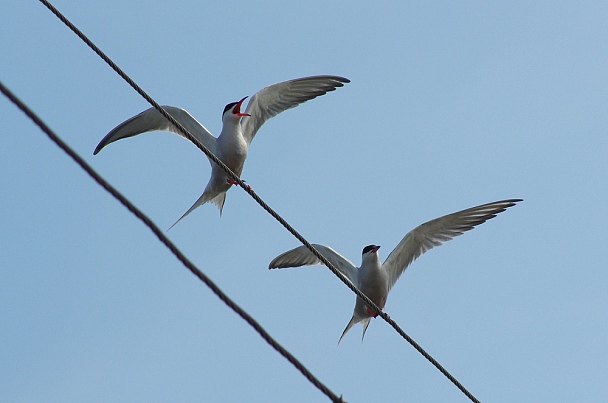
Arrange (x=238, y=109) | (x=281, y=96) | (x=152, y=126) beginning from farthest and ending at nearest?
1. (x=281, y=96)
2. (x=238, y=109)
3. (x=152, y=126)

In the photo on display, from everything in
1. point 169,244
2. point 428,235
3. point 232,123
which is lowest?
point 169,244

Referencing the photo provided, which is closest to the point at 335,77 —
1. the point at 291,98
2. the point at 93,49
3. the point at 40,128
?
the point at 291,98

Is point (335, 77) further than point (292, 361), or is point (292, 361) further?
point (335, 77)

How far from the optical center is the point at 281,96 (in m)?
8.08

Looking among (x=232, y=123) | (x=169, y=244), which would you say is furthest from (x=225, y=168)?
(x=232, y=123)

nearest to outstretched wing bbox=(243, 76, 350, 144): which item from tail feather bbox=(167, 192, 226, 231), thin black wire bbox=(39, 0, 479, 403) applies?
tail feather bbox=(167, 192, 226, 231)

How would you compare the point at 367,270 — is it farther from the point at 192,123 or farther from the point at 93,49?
the point at 93,49


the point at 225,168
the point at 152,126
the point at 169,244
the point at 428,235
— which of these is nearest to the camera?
the point at 169,244

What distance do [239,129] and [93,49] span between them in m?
3.95

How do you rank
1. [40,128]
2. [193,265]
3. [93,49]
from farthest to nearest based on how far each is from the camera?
1. [93,49]
2. [193,265]
3. [40,128]

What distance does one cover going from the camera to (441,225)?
7738 mm

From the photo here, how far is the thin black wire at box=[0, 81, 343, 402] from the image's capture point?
89.6 inches

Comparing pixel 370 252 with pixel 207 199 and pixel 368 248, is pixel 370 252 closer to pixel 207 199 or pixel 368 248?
pixel 368 248

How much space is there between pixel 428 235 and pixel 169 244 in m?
5.31
